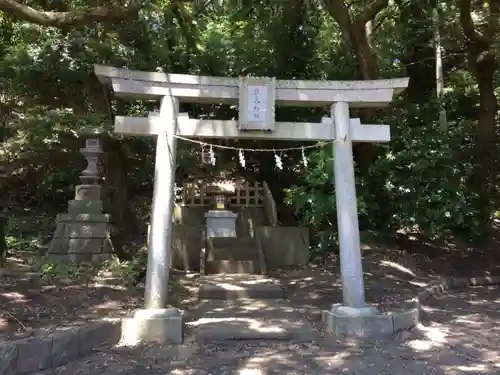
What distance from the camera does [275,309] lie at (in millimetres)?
7031

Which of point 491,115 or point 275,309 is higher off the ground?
point 491,115

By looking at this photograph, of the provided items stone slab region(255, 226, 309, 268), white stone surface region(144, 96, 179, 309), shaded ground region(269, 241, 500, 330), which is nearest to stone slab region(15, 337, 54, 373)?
white stone surface region(144, 96, 179, 309)

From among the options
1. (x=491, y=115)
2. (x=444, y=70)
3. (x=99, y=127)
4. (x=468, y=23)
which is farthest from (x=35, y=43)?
(x=444, y=70)

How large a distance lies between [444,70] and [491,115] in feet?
11.9

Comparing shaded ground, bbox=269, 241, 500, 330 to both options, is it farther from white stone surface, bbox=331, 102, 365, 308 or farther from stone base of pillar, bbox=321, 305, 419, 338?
white stone surface, bbox=331, 102, 365, 308

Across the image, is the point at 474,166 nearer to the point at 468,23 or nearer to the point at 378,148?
the point at 378,148

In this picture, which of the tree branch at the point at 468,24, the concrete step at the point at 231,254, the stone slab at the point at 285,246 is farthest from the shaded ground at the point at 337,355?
the tree branch at the point at 468,24

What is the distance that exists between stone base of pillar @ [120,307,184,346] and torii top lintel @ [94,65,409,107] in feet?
8.90

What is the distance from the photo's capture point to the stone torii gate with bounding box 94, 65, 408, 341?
5.82 metres

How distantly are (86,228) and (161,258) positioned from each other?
4.08m

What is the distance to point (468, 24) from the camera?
1101cm

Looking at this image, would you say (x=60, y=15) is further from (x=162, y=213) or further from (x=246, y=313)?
(x=246, y=313)

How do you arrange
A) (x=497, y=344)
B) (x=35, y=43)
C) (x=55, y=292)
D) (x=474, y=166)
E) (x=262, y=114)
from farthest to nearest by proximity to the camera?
(x=474, y=166), (x=35, y=43), (x=55, y=292), (x=262, y=114), (x=497, y=344)

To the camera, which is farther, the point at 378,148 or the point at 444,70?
the point at 444,70
